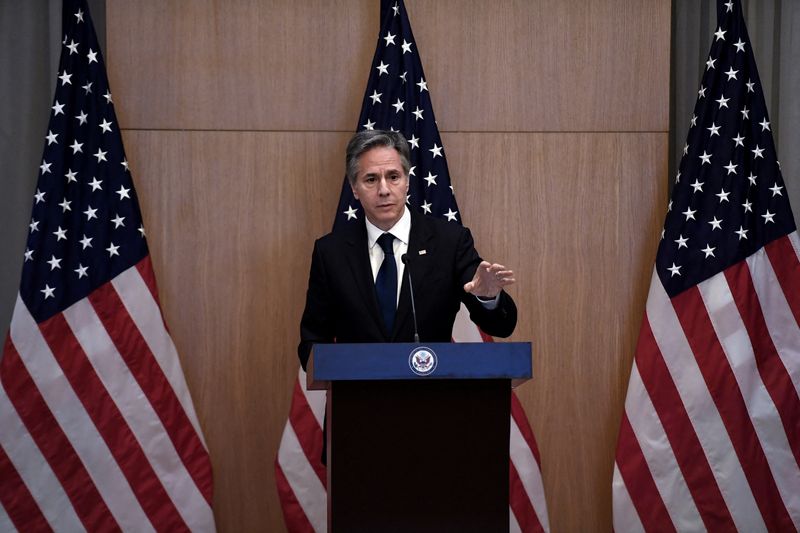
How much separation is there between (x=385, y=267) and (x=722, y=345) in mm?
1747

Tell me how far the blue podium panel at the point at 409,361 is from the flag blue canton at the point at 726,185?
204 cm

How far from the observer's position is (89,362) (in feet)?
13.1

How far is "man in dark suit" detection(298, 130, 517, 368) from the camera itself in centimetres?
305

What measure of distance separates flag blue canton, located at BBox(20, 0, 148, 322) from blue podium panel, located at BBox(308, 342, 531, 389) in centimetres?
206

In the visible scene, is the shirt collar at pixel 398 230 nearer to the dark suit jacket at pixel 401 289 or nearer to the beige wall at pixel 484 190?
the dark suit jacket at pixel 401 289

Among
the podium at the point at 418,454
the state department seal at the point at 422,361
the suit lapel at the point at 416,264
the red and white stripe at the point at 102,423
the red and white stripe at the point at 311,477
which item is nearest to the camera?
the state department seal at the point at 422,361

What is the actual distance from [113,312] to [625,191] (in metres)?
2.40

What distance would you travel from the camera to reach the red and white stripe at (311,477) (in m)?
4.07

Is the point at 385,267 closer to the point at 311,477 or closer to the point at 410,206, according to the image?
the point at 410,206

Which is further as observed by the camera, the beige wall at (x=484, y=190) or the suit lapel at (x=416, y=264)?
the beige wall at (x=484, y=190)

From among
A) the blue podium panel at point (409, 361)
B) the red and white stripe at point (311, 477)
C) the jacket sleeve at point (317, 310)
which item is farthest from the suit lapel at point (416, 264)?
the red and white stripe at point (311, 477)

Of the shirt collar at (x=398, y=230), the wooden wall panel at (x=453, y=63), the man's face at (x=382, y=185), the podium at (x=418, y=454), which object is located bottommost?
the podium at (x=418, y=454)

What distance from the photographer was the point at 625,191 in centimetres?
430

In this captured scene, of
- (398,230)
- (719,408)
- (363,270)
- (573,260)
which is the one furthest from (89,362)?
(719,408)
